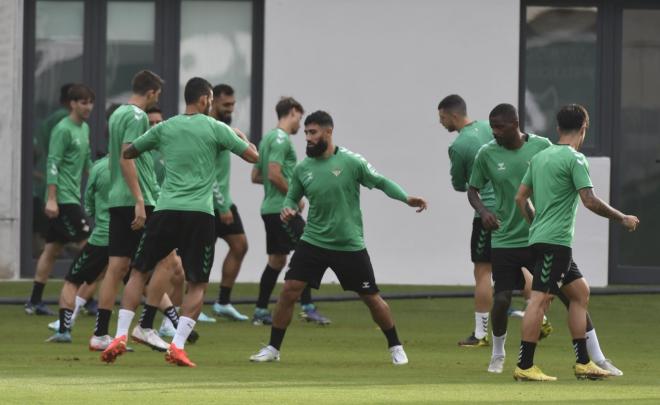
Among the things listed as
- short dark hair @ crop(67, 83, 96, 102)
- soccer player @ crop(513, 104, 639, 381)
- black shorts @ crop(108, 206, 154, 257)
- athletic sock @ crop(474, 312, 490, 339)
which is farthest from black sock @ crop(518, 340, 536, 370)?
short dark hair @ crop(67, 83, 96, 102)

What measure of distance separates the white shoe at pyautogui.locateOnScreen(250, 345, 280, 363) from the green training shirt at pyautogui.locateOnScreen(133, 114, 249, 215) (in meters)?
1.08

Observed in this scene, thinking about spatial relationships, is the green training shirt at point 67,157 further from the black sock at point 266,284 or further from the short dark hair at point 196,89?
the short dark hair at point 196,89

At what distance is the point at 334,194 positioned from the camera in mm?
12789

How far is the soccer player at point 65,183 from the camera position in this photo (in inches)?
629

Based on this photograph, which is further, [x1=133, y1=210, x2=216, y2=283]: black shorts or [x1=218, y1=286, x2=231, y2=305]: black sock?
[x1=218, y1=286, x2=231, y2=305]: black sock

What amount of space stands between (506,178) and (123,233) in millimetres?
2818

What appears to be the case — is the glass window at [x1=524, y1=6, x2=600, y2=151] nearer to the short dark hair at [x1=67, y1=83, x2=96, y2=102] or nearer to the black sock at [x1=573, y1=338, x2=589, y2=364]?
the short dark hair at [x1=67, y1=83, x2=96, y2=102]

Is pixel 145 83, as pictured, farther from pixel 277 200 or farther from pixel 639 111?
pixel 639 111

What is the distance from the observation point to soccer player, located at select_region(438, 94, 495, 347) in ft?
47.0

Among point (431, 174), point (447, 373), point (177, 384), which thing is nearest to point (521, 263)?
point (447, 373)

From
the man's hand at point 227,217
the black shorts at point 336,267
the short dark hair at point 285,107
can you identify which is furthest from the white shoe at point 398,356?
the short dark hair at point 285,107

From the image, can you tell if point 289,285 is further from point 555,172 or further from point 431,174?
point 431,174

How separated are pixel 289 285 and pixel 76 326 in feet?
11.2

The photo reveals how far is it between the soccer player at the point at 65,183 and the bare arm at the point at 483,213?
4.23 metres
